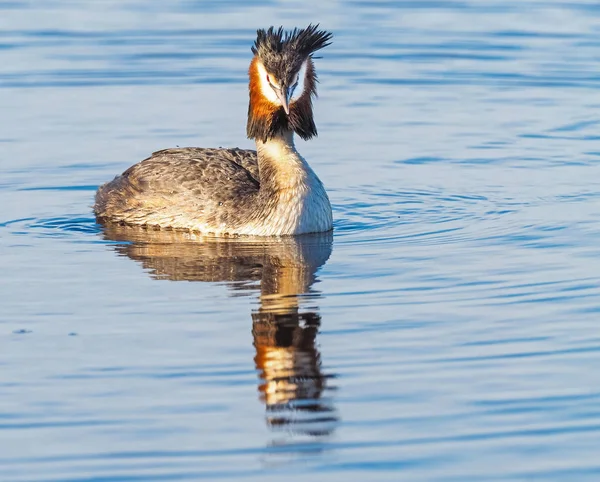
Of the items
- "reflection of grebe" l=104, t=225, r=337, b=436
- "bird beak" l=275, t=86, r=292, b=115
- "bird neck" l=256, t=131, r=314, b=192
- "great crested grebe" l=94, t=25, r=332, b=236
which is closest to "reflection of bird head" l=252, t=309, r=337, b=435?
"reflection of grebe" l=104, t=225, r=337, b=436

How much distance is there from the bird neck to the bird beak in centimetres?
67

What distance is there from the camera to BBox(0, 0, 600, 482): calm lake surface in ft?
28.0

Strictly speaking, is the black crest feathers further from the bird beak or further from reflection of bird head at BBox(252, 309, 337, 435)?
reflection of bird head at BBox(252, 309, 337, 435)

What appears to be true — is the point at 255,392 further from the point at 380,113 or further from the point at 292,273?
the point at 380,113

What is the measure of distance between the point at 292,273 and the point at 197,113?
293 inches

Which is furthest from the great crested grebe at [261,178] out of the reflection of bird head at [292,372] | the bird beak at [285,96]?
the reflection of bird head at [292,372]

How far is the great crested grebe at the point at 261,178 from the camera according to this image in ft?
46.1

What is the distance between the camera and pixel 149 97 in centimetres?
2078

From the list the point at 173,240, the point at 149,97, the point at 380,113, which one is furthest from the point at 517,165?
the point at 149,97

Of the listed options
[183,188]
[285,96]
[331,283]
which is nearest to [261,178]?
[183,188]

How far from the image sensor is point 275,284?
12.2 m

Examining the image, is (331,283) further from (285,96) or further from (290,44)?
(290,44)

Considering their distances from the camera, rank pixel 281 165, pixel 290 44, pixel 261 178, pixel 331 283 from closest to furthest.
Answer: pixel 331 283, pixel 290 44, pixel 281 165, pixel 261 178

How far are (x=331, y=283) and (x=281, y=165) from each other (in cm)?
257
